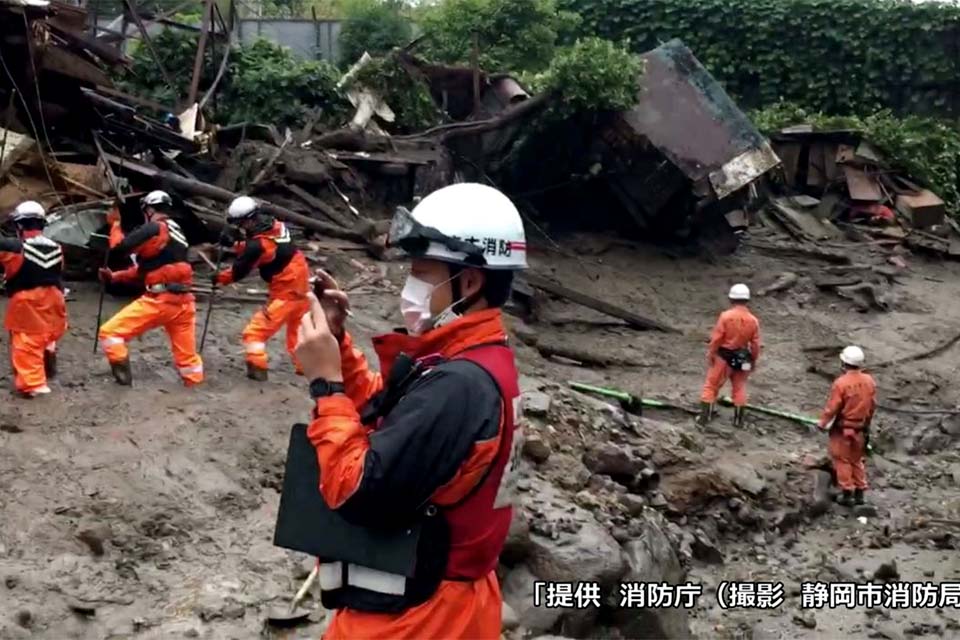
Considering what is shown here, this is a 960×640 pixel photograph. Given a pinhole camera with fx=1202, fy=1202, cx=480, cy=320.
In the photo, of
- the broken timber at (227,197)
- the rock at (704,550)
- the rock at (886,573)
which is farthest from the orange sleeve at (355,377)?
the broken timber at (227,197)

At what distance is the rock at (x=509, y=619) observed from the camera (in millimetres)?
7145

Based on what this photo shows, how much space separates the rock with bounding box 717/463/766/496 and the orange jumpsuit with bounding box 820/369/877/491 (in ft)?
3.10

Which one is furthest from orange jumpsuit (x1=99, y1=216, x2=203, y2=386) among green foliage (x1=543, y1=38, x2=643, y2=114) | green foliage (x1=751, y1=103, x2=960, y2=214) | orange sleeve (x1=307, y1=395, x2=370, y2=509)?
green foliage (x1=751, y1=103, x2=960, y2=214)

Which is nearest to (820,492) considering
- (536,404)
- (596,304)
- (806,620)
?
(806,620)

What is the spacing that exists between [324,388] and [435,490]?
16.4 inches

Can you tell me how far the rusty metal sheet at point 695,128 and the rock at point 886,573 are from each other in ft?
22.9

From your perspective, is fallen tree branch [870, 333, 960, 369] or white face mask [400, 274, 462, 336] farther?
fallen tree branch [870, 333, 960, 369]

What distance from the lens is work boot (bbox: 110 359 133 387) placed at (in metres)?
9.86

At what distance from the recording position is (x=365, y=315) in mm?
13172

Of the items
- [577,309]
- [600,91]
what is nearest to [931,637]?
[577,309]

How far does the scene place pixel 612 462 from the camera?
10.5 meters

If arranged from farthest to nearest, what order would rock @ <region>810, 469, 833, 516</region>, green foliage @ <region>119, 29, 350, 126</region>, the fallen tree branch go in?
green foliage @ <region>119, 29, 350, 126</region>, the fallen tree branch, rock @ <region>810, 469, 833, 516</region>

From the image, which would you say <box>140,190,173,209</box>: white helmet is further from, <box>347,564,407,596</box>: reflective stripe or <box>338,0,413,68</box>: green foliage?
<box>338,0,413,68</box>: green foliage

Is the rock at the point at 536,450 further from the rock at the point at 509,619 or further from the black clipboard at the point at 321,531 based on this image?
the black clipboard at the point at 321,531
